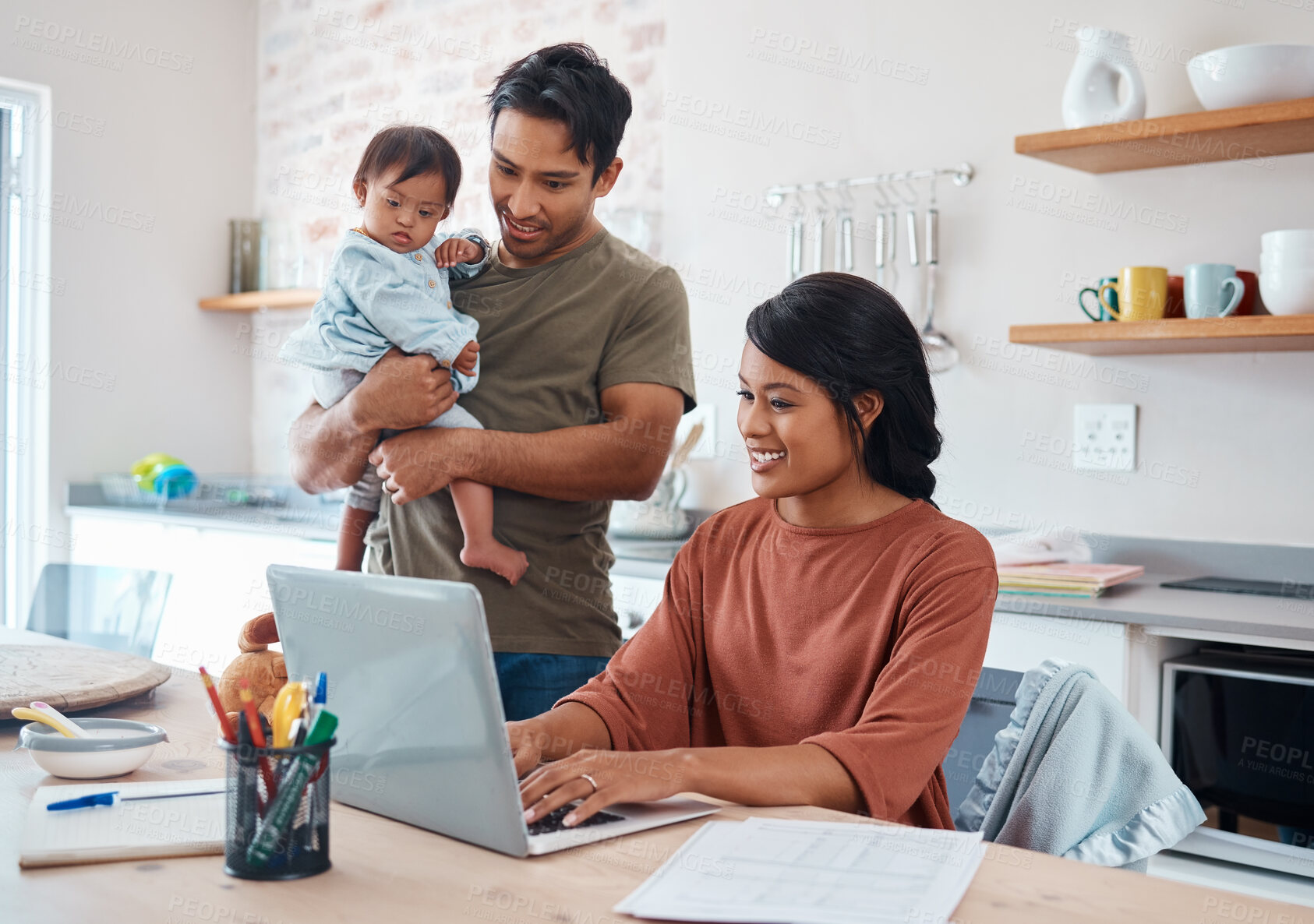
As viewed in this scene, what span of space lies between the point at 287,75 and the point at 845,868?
3868 mm

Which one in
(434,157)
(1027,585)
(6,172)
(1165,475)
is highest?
(6,172)

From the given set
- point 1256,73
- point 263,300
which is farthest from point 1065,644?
point 263,300

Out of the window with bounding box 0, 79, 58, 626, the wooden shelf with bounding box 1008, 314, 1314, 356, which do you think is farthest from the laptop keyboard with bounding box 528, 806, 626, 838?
the window with bounding box 0, 79, 58, 626

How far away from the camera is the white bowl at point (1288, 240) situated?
2043mm

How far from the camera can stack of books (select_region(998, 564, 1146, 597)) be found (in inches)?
79.8

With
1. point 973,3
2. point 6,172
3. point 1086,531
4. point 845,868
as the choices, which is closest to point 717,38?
point 973,3

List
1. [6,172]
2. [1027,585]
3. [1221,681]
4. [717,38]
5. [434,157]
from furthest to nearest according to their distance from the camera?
[6,172]
[717,38]
[1027,585]
[1221,681]
[434,157]

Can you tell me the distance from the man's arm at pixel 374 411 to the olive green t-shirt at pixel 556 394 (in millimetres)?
Answer: 76

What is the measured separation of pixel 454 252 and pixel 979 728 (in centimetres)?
113

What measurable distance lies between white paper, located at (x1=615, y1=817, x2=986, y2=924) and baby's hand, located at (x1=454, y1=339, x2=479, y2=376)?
30.0 inches

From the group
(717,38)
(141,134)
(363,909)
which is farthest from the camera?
(141,134)

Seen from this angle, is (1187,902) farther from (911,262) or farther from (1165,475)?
(911,262)

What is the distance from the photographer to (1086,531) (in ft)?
8.16

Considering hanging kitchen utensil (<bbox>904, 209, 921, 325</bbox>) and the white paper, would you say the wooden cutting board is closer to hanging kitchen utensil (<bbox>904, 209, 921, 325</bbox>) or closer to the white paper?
the white paper
